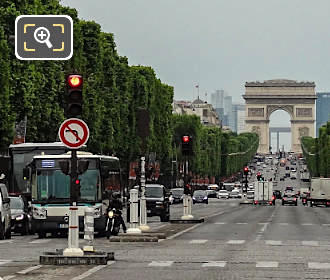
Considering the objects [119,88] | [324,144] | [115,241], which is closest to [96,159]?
[115,241]

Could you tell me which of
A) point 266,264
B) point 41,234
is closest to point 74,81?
point 266,264

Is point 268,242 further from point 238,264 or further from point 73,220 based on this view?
point 73,220

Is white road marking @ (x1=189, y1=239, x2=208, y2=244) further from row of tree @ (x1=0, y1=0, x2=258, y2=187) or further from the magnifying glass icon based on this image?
the magnifying glass icon

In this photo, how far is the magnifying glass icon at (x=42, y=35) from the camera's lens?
68.8 ft

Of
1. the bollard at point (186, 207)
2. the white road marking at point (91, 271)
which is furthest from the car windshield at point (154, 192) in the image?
the white road marking at point (91, 271)

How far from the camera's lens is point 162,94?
390ft

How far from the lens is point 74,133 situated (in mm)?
26156

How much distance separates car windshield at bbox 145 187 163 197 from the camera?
5850 centimetres

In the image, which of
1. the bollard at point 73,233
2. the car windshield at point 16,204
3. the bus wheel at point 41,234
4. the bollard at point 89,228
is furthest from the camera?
the car windshield at point 16,204

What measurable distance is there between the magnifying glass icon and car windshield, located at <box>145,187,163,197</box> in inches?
1477

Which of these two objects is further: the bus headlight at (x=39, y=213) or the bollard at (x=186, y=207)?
the bollard at (x=186, y=207)

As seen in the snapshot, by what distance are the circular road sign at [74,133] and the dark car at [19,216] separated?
17.7 m

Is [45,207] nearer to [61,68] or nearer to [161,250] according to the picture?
[161,250]

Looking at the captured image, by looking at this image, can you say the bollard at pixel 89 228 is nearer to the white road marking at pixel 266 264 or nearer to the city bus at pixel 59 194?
the white road marking at pixel 266 264
